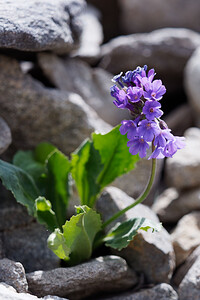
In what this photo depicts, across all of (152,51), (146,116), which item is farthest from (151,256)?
(152,51)

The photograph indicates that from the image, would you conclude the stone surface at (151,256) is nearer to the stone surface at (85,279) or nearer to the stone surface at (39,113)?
the stone surface at (85,279)

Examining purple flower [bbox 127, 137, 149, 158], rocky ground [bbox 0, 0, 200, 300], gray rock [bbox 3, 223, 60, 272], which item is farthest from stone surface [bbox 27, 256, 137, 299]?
purple flower [bbox 127, 137, 149, 158]

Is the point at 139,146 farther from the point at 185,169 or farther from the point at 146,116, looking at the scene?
the point at 185,169

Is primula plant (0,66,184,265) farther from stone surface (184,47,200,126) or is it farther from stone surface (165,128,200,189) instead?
stone surface (184,47,200,126)

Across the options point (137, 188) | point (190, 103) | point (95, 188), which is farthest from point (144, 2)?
point (95, 188)

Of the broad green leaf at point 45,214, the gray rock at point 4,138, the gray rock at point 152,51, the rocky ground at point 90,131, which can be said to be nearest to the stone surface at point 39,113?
the rocky ground at point 90,131

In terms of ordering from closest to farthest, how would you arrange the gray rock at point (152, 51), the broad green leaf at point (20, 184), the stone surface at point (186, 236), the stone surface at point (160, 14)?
the broad green leaf at point (20, 184)
the stone surface at point (186, 236)
the gray rock at point (152, 51)
the stone surface at point (160, 14)
